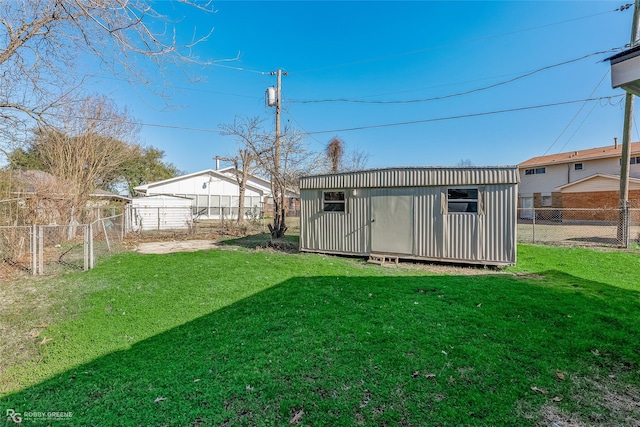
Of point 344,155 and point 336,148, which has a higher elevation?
point 336,148

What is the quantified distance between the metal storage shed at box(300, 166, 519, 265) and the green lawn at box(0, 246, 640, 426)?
1770 millimetres

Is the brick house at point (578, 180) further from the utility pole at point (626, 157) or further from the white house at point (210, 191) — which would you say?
the white house at point (210, 191)

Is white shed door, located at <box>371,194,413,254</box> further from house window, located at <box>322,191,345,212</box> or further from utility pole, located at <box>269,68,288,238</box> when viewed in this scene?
utility pole, located at <box>269,68,288,238</box>

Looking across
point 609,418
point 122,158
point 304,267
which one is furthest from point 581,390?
point 122,158

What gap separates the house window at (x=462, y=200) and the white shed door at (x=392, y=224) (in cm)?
95

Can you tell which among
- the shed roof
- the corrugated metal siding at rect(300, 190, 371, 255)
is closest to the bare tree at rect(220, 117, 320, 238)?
the corrugated metal siding at rect(300, 190, 371, 255)

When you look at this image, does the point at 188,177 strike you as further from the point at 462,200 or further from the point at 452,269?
the point at 452,269

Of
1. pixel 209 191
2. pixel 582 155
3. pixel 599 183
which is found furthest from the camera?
pixel 209 191

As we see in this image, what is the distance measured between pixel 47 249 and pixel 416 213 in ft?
35.6

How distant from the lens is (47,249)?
915cm

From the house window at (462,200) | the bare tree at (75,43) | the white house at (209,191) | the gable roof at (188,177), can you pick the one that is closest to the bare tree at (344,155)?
the white house at (209,191)

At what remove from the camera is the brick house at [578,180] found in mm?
18703

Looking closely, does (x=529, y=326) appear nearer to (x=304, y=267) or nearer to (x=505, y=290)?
(x=505, y=290)

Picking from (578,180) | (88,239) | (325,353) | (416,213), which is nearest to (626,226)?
(416,213)
